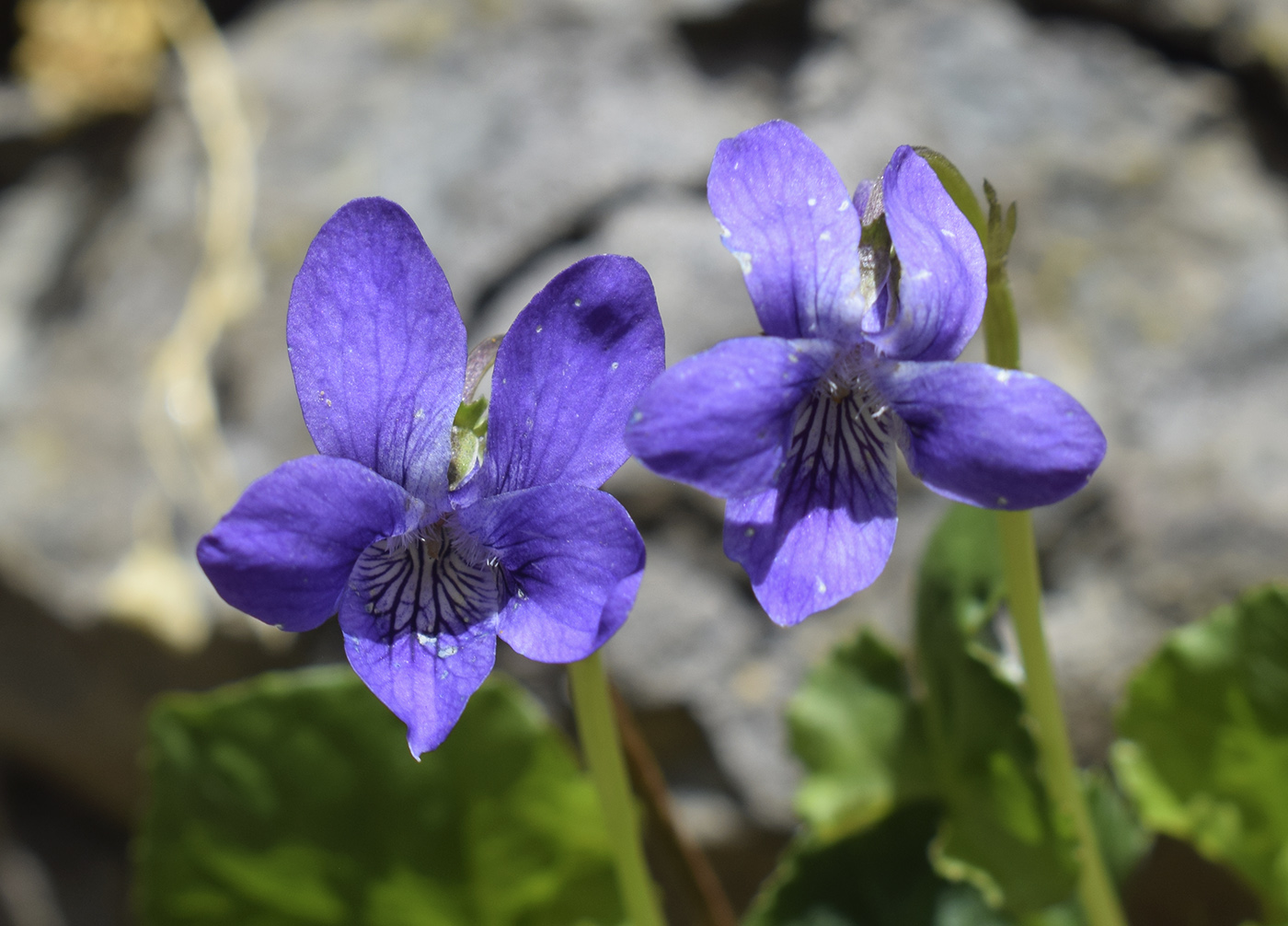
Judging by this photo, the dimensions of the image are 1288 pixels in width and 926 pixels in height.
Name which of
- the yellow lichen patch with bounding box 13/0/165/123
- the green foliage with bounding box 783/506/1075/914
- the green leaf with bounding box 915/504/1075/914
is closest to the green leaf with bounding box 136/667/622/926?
the green foliage with bounding box 783/506/1075/914

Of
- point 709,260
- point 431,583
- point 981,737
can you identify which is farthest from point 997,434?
point 709,260

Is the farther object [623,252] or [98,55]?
[98,55]

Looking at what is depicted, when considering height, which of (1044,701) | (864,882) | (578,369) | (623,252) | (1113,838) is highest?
(578,369)

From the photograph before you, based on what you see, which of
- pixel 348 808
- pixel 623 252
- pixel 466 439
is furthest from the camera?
pixel 623 252

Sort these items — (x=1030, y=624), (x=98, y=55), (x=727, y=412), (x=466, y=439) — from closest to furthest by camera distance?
(x=727, y=412) → (x=466, y=439) → (x=1030, y=624) → (x=98, y=55)

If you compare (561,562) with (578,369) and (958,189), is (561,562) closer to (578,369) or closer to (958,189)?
(578,369)

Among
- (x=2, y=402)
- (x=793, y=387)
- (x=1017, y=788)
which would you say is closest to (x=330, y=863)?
(x=1017, y=788)

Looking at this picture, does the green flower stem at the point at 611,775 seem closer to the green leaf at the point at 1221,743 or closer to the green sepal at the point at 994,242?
the green sepal at the point at 994,242

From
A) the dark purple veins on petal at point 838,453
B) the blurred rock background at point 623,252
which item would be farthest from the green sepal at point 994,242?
the blurred rock background at point 623,252
